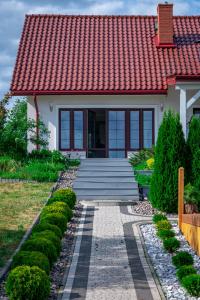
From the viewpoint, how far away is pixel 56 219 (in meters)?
12.3

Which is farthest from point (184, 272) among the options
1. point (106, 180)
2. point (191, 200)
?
point (106, 180)

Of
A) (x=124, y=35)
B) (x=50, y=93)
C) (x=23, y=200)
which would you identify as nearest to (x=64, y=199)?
(x=23, y=200)

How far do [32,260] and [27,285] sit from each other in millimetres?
1000

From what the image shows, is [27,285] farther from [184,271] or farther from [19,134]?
[19,134]

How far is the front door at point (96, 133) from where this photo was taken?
2398cm

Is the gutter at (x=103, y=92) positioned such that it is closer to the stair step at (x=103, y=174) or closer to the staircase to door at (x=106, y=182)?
the staircase to door at (x=106, y=182)

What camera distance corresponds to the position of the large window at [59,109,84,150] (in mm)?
23750

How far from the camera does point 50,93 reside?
919 inches

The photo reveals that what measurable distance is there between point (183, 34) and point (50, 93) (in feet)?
23.9

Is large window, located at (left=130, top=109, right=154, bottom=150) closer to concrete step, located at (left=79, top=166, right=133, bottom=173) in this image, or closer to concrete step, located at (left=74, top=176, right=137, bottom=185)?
concrete step, located at (left=79, top=166, right=133, bottom=173)

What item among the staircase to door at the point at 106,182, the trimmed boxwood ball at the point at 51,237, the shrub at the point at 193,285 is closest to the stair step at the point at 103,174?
the staircase to door at the point at 106,182

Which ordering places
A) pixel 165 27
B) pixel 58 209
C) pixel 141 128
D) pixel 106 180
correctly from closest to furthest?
pixel 58 209 < pixel 106 180 < pixel 141 128 < pixel 165 27

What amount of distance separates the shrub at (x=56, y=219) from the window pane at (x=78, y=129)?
36.8 ft

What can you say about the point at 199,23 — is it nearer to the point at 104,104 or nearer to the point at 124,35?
the point at 124,35
